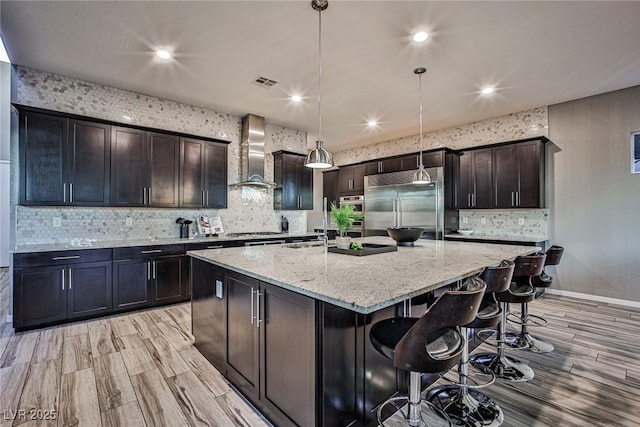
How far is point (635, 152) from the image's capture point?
401 centimetres

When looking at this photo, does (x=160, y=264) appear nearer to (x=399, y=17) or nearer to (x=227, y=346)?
(x=227, y=346)

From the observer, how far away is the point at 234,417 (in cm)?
178

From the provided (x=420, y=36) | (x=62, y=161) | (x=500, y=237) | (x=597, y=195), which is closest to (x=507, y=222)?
(x=500, y=237)

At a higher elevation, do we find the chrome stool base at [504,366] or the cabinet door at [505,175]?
the cabinet door at [505,175]

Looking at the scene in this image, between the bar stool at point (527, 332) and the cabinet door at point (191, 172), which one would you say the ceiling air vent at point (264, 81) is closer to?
the cabinet door at point (191, 172)

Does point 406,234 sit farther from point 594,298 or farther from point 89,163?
point 89,163

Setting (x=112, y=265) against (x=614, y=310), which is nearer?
(x=112, y=265)

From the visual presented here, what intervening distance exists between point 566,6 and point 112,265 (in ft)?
16.9

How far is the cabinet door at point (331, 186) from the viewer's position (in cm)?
776

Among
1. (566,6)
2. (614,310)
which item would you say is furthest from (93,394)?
(614,310)

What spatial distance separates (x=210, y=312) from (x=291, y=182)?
347 centimetres

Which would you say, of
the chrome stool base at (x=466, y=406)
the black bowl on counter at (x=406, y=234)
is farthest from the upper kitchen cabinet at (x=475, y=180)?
the chrome stool base at (x=466, y=406)

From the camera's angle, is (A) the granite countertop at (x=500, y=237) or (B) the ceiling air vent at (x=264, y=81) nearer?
(B) the ceiling air vent at (x=264, y=81)

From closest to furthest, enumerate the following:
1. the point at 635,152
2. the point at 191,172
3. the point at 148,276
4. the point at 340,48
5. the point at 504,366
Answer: the point at 504,366 → the point at 340,48 → the point at 148,276 → the point at 635,152 → the point at 191,172
